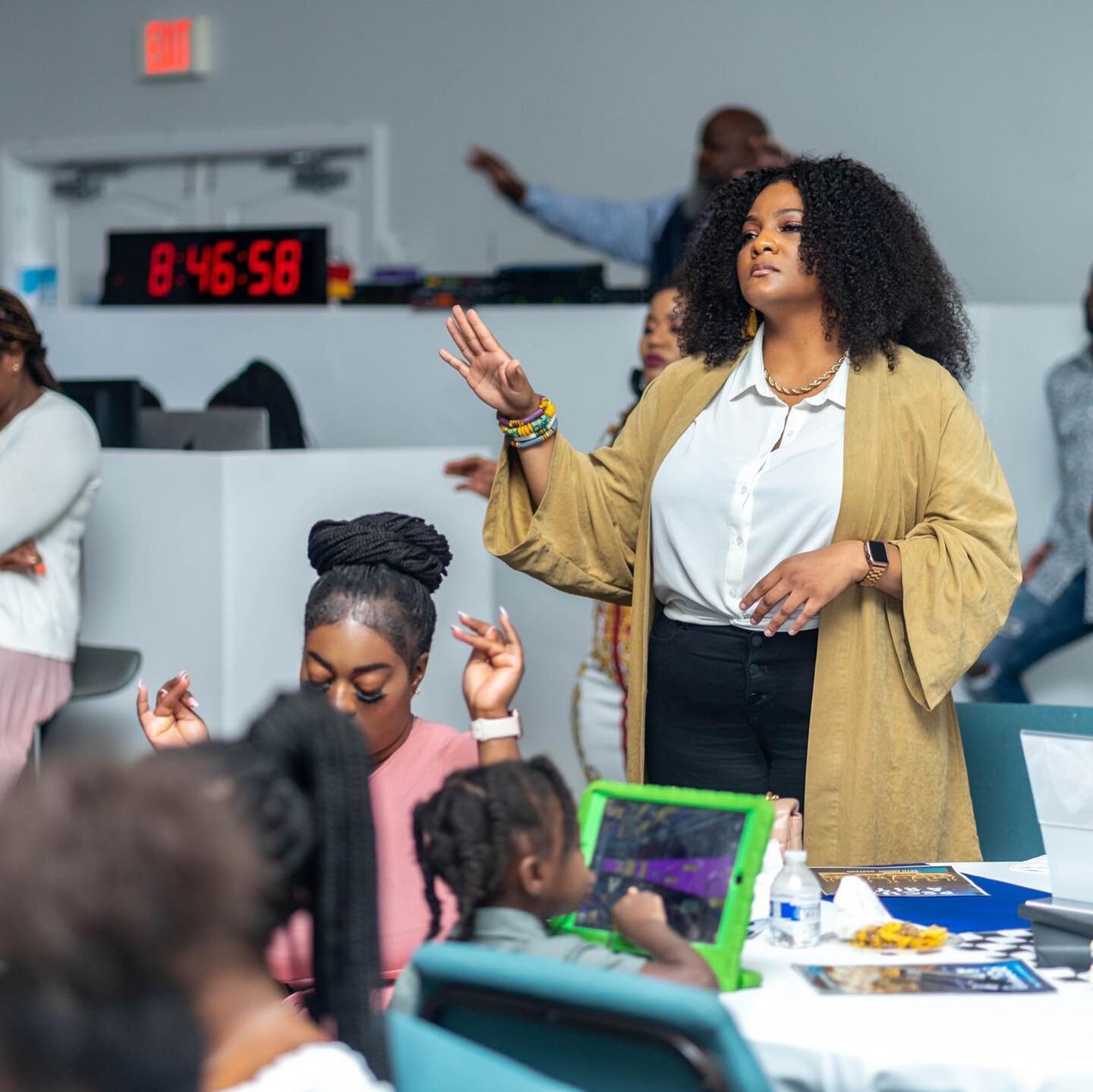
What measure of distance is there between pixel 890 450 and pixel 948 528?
0.46 feet

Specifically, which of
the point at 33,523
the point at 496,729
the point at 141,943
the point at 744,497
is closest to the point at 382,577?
the point at 496,729

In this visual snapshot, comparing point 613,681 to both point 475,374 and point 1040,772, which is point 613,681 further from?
point 1040,772

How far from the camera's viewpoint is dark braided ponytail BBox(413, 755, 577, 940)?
1597 mm

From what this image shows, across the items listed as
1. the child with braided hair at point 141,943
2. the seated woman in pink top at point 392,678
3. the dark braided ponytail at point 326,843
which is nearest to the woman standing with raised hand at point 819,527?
the seated woman in pink top at point 392,678

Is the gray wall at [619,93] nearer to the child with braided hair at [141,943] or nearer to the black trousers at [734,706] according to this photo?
the black trousers at [734,706]

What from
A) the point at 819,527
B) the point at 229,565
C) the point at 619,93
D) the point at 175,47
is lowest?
the point at 229,565

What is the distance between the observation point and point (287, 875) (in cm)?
122

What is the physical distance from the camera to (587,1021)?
52.7 inches

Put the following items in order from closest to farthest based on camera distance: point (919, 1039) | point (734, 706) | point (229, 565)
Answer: point (919, 1039) < point (734, 706) < point (229, 565)

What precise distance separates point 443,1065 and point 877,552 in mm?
1228

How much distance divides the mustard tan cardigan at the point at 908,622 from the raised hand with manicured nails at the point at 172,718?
657 millimetres

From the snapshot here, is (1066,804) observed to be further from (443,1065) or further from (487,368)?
(487,368)

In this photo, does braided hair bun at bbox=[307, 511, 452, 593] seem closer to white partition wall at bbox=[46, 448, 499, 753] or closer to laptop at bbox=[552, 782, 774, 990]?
laptop at bbox=[552, 782, 774, 990]

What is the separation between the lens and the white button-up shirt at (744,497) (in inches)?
93.7
